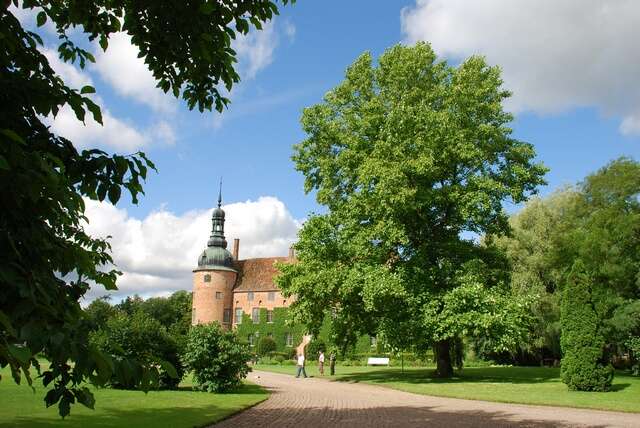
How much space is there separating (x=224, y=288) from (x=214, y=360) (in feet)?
144

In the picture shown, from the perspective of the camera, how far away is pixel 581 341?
798 inches

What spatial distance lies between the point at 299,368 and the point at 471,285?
10834 millimetres

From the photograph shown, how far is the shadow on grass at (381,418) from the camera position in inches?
469

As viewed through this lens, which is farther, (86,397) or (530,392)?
(530,392)

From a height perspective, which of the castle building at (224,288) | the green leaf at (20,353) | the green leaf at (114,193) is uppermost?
the castle building at (224,288)

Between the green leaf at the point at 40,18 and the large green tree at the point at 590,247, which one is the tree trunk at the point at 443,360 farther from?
the green leaf at the point at 40,18

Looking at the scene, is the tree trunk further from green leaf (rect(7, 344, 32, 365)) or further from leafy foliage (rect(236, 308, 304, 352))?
leafy foliage (rect(236, 308, 304, 352))

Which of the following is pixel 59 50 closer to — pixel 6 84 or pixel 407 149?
pixel 6 84

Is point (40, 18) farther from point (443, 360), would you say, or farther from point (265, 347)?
point (265, 347)

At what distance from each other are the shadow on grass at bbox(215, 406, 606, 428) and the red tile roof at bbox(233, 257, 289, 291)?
4735 cm

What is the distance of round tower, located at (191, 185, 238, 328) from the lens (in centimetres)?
6072

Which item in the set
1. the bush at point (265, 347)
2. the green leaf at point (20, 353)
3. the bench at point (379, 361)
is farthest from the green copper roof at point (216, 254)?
the green leaf at point (20, 353)

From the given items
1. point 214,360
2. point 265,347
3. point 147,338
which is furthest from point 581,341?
point 265,347

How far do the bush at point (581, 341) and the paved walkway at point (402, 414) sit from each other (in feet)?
17.1
